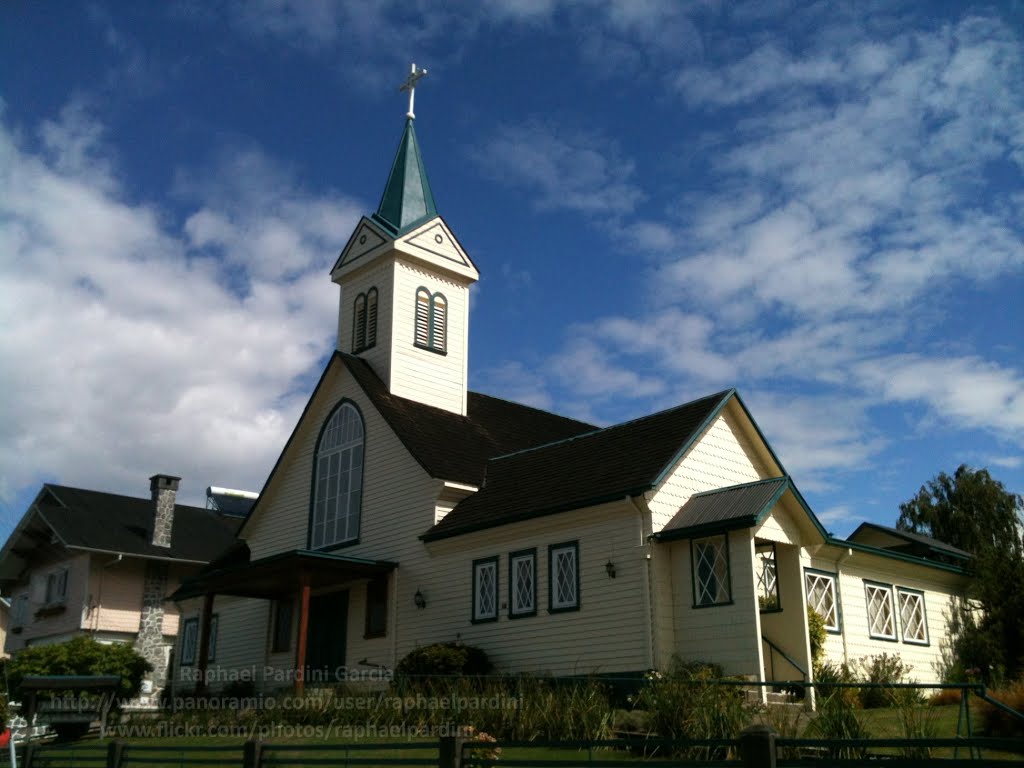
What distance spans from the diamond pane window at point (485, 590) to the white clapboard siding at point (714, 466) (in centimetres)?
429

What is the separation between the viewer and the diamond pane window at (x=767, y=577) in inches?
810

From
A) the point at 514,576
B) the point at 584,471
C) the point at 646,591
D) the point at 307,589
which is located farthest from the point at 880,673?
the point at 307,589

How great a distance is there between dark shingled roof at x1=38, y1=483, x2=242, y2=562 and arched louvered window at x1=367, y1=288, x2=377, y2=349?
46.1 feet

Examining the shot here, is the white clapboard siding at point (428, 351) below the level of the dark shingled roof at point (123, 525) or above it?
above

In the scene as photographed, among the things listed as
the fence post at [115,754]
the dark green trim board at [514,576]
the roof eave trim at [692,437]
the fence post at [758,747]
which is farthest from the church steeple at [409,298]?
the fence post at [758,747]

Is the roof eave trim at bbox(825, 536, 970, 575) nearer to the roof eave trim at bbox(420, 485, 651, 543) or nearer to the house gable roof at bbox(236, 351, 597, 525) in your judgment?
the roof eave trim at bbox(420, 485, 651, 543)

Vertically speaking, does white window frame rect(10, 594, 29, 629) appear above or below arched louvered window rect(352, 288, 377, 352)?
below

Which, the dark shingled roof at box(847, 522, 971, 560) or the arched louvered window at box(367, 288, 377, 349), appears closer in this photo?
the dark shingled roof at box(847, 522, 971, 560)

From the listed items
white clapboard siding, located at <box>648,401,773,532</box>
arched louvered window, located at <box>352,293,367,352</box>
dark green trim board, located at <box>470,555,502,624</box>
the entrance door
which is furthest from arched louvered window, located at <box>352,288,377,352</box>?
white clapboard siding, located at <box>648,401,773,532</box>

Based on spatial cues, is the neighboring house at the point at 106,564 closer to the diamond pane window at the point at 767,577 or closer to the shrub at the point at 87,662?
the shrub at the point at 87,662

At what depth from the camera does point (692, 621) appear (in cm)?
1953

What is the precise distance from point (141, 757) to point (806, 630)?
38.4ft

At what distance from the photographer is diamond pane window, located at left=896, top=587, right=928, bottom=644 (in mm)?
23547

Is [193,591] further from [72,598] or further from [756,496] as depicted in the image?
[756,496]
